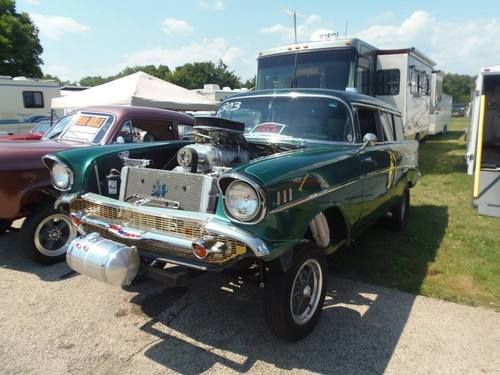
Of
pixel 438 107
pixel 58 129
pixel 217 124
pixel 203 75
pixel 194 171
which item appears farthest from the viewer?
pixel 203 75

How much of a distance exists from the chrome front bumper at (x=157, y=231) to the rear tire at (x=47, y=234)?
1.32m

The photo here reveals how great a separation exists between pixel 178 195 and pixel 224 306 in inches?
45.3

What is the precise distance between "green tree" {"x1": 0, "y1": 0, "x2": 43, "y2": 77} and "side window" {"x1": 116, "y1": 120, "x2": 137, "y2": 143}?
90.2 feet

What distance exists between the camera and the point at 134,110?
232 inches

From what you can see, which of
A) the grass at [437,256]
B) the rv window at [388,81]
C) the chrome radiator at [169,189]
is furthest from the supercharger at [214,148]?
the rv window at [388,81]

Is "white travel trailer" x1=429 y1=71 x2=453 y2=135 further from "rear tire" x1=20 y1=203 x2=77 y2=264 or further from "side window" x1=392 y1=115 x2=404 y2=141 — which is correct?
"rear tire" x1=20 y1=203 x2=77 y2=264

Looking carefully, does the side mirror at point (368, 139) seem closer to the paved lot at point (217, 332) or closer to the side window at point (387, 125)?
the side window at point (387, 125)

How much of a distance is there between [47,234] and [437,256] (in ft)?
14.4

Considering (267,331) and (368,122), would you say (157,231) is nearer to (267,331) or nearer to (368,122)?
(267,331)

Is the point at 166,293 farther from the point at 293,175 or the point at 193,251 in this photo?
the point at 293,175

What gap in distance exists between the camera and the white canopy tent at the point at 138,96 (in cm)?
1101

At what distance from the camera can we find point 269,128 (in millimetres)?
4070

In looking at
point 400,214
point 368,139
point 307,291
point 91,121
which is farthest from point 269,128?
point 91,121

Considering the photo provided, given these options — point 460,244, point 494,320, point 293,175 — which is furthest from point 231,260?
point 460,244
